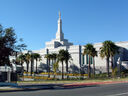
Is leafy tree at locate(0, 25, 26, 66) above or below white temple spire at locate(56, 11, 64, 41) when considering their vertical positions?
below

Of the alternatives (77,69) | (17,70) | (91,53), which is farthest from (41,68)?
(17,70)

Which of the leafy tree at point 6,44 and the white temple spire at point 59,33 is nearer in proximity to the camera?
the leafy tree at point 6,44

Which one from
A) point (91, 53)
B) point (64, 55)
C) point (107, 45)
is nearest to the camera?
point (107, 45)

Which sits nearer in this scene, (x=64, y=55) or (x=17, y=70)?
(x=17, y=70)

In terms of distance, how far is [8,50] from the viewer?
Answer: 85.1 feet

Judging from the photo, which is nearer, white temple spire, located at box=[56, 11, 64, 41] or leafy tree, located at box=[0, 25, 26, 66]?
leafy tree, located at box=[0, 25, 26, 66]

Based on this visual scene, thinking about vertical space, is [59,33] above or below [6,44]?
above

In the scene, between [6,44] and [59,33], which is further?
[59,33]

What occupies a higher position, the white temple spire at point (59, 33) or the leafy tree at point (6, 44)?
the white temple spire at point (59, 33)

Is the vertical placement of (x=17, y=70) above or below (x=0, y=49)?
below

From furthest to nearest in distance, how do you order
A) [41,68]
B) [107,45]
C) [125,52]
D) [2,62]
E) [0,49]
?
[41,68] → [125,52] → [107,45] → [2,62] → [0,49]

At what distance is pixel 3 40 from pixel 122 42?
68.6m

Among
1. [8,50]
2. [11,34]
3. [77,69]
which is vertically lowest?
[77,69]

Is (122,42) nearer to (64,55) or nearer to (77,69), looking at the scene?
(77,69)
